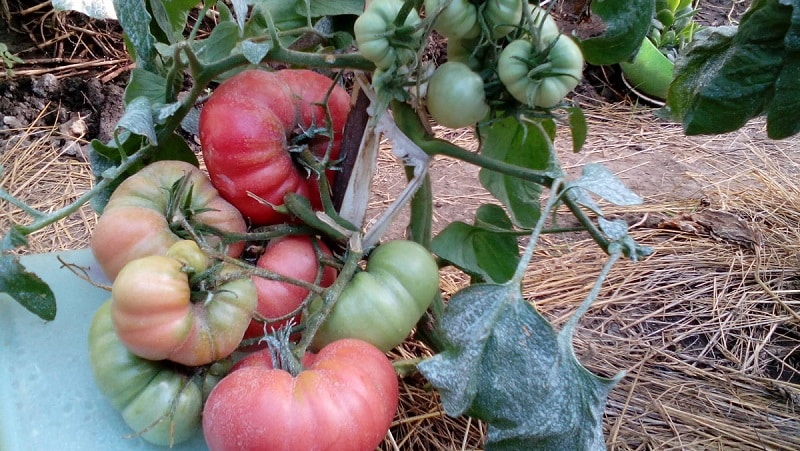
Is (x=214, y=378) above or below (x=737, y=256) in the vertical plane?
above

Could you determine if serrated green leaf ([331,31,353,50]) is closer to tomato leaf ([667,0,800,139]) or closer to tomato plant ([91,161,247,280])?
tomato plant ([91,161,247,280])

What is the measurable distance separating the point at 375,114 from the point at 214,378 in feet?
1.22

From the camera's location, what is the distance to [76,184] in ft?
5.86

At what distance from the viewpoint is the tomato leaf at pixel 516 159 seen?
3.20 ft

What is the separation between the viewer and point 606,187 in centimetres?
71

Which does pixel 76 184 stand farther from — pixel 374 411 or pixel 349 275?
pixel 374 411

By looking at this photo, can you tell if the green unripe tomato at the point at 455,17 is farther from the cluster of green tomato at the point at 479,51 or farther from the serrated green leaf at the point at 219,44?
the serrated green leaf at the point at 219,44

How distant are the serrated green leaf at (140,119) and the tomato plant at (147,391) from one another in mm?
241

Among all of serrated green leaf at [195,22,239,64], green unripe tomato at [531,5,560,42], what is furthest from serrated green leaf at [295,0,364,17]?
green unripe tomato at [531,5,560,42]

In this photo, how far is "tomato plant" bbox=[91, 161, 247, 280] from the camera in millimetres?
806

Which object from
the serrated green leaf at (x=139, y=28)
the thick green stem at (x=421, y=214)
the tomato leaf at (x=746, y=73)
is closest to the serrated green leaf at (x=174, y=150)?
the serrated green leaf at (x=139, y=28)

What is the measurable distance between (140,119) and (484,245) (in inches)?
19.6

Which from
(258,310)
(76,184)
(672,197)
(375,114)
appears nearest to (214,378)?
(258,310)

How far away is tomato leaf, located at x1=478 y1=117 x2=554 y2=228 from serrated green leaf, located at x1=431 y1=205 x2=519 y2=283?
0.22 ft
